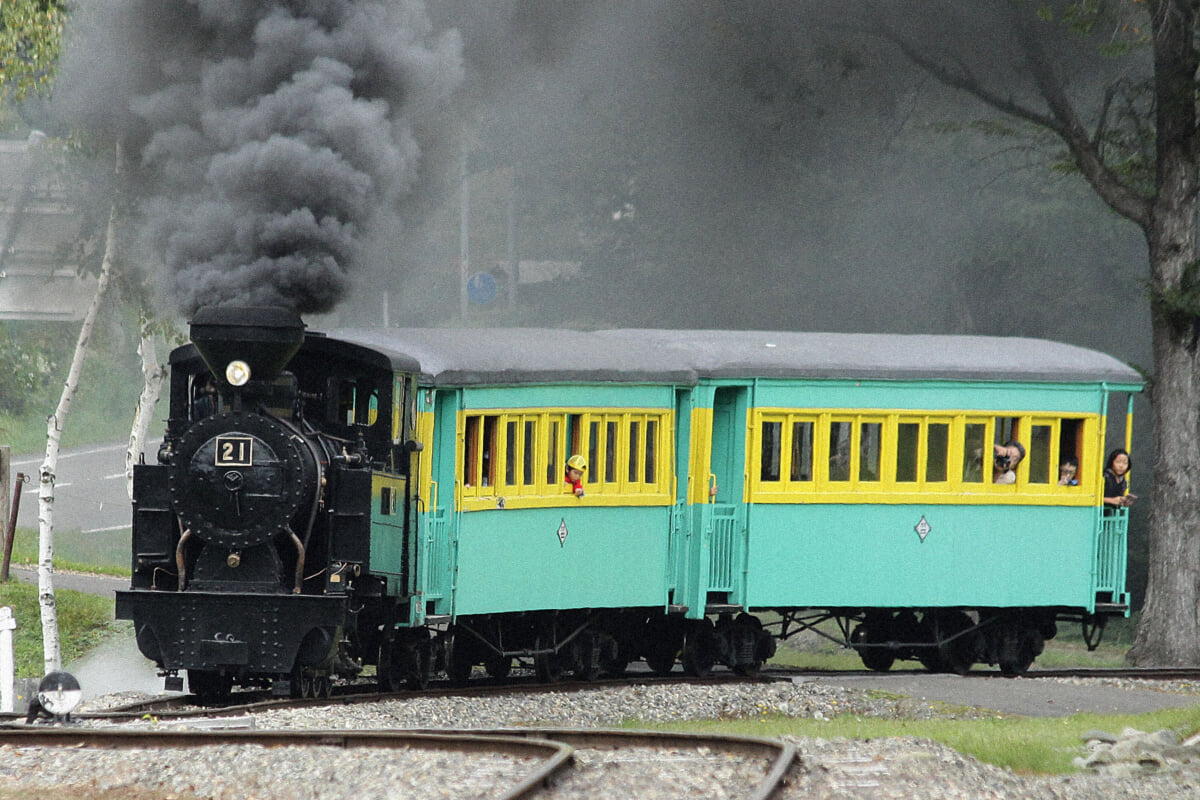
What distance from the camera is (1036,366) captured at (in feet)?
51.4

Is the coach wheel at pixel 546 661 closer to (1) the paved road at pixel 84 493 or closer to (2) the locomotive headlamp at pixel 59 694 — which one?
(2) the locomotive headlamp at pixel 59 694

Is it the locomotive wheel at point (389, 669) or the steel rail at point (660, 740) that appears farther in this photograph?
the locomotive wheel at point (389, 669)

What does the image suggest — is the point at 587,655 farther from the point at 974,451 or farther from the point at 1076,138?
the point at 1076,138

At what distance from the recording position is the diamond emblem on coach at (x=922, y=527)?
1549 cm

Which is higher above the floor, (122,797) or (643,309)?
(643,309)

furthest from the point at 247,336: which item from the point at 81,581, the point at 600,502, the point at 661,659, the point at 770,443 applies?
the point at 81,581

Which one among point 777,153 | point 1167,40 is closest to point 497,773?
point 1167,40

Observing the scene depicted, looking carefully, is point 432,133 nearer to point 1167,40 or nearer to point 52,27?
point 52,27

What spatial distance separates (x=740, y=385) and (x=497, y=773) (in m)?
7.26

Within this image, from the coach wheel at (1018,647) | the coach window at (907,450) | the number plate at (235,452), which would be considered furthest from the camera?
the coach wheel at (1018,647)

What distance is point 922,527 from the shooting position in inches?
610

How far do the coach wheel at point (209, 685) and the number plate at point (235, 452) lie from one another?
5.92ft

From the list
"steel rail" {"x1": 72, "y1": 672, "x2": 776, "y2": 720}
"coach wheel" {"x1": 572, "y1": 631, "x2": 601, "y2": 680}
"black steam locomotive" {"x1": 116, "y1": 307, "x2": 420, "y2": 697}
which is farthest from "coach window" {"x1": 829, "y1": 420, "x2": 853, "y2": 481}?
"black steam locomotive" {"x1": 116, "y1": 307, "x2": 420, "y2": 697}

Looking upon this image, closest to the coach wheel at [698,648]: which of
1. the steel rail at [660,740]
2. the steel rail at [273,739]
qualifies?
the steel rail at [660,740]
